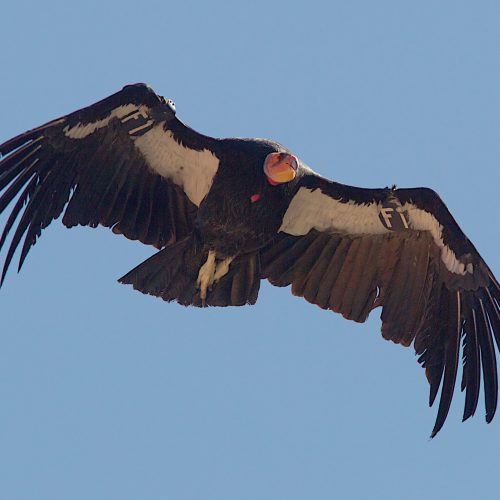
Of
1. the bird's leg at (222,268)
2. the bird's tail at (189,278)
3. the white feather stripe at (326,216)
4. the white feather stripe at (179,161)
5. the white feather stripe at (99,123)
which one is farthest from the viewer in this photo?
the white feather stripe at (326,216)

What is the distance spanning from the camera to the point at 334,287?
662 inches

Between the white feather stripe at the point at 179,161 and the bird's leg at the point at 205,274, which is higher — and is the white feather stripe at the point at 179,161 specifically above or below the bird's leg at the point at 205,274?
above

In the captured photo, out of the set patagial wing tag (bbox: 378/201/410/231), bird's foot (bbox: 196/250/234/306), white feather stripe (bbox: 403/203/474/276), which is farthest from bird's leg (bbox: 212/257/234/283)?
white feather stripe (bbox: 403/203/474/276)

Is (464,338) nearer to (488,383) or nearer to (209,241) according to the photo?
(488,383)

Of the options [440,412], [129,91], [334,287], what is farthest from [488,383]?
[129,91]

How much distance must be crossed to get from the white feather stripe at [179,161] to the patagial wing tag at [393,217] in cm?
158

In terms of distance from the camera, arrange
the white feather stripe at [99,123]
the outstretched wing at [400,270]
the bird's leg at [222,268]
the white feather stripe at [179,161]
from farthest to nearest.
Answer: the outstretched wing at [400,270], the white feather stripe at [179,161], the bird's leg at [222,268], the white feather stripe at [99,123]

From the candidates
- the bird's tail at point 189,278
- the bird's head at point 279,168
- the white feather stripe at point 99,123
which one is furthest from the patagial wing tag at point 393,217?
the white feather stripe at point 99,123

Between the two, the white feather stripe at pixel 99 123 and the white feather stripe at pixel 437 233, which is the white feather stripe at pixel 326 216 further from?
the white feather stripe at pixel 99 123

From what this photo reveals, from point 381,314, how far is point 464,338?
766 millimetres

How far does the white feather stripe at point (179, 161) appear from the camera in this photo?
645 inches

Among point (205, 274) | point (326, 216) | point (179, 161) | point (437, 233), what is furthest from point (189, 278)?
point (437, 233)

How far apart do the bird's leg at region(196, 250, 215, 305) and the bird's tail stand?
0.03m

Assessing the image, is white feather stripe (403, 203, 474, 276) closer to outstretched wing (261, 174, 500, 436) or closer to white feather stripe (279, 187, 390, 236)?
outstretched wing (261, 174, 500, 436)
